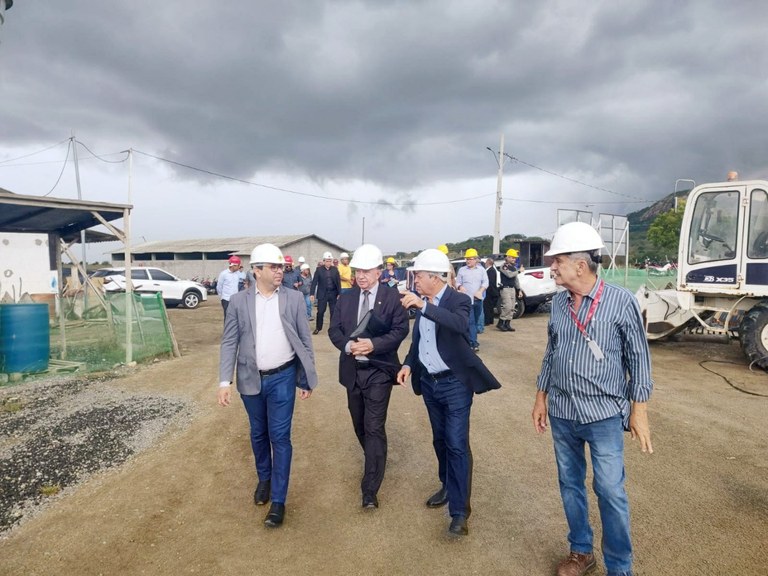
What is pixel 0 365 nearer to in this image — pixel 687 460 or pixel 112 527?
pixel 112 527

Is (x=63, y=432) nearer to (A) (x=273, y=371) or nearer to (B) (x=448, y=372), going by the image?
(A) (x=273, y=371)

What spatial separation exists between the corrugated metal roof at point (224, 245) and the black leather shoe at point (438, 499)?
32020 mm

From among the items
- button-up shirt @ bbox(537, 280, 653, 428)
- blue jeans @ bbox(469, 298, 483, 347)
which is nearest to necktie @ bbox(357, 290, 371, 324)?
button-up shirt @ bbox(537, 280, 653, 428)

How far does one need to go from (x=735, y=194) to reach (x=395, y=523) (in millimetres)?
7571

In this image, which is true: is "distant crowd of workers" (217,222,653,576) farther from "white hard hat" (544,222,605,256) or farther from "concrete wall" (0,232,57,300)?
"concrete wall" (0,232,57,300)

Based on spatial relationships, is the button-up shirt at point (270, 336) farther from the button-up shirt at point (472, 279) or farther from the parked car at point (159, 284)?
the parked car at point (159, 284)

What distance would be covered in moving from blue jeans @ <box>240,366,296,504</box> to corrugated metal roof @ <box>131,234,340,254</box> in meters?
31.6

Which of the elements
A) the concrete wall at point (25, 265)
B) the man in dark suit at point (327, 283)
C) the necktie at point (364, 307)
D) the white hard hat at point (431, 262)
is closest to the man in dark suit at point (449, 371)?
the white hard hat at point (431, 262)

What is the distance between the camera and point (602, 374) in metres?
2.49

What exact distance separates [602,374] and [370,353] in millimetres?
1655

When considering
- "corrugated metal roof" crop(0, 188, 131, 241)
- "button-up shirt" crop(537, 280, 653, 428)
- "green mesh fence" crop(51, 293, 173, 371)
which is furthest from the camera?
"green mesh fence" crop(51, 293, 173, 371)

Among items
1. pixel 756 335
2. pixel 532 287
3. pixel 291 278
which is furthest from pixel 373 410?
pixel 532 287

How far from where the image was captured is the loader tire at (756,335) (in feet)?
24.0

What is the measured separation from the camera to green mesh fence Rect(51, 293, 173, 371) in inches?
339
